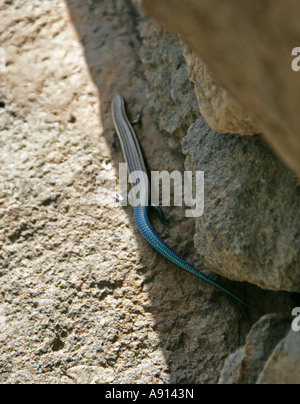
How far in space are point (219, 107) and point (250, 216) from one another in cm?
73

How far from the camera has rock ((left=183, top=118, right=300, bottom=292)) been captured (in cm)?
269

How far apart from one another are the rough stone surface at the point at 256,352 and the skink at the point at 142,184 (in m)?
0.60

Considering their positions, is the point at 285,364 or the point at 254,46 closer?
the point at 254,46

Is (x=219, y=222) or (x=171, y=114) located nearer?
(x=219, y=222)

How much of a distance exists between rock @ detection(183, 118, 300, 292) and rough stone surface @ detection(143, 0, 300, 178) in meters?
0.86

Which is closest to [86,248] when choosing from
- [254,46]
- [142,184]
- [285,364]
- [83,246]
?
[83,246]

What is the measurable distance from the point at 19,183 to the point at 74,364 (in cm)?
171

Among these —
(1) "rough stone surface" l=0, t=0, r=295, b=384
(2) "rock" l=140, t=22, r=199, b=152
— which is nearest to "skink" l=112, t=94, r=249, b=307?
(1) "rough stone surface" l=0, t=0, r=295, b=384

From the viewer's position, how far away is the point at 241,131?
2.66 m

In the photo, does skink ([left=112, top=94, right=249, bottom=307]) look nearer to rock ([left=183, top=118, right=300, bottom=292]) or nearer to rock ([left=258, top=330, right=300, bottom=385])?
rock ([left=183, top=118, right=300, bottom=292])

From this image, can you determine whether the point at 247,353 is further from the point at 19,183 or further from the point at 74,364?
the point at 19,183

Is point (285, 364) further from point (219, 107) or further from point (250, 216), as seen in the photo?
point (219, 107)

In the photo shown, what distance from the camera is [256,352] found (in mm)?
2666
